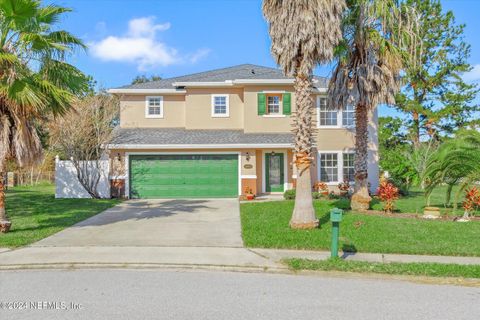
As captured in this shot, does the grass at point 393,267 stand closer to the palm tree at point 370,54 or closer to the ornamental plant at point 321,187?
the palm tree at point 370,54

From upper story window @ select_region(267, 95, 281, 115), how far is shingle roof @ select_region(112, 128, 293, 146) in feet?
4.19

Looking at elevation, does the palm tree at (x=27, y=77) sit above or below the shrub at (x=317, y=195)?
above

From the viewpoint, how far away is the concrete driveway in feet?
33.3

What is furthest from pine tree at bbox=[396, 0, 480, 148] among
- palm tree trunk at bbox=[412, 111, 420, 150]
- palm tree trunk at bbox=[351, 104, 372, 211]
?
palm tree trunk at bbox=[351, 104, 372, 211]

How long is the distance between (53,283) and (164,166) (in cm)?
1380

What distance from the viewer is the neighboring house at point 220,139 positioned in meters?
20.4

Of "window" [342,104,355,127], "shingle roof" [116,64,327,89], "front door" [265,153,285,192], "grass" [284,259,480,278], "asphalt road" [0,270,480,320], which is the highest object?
"shingle roof" [116,64,327,89]

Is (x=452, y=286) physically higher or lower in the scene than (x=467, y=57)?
lower

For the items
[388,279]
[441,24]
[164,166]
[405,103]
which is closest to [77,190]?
[164,166]

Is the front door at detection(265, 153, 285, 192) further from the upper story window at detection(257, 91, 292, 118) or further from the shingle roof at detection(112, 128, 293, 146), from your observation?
the upper story window at detection(257, 91, 292, 118)

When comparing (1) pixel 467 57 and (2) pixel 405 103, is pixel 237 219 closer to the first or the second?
(2) pixel 405 103

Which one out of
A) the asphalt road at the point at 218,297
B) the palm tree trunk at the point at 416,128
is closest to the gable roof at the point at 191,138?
the asphalt road at the point at 218,297

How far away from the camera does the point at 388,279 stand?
7.31 metres

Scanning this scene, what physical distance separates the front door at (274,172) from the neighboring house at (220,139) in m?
0.05
